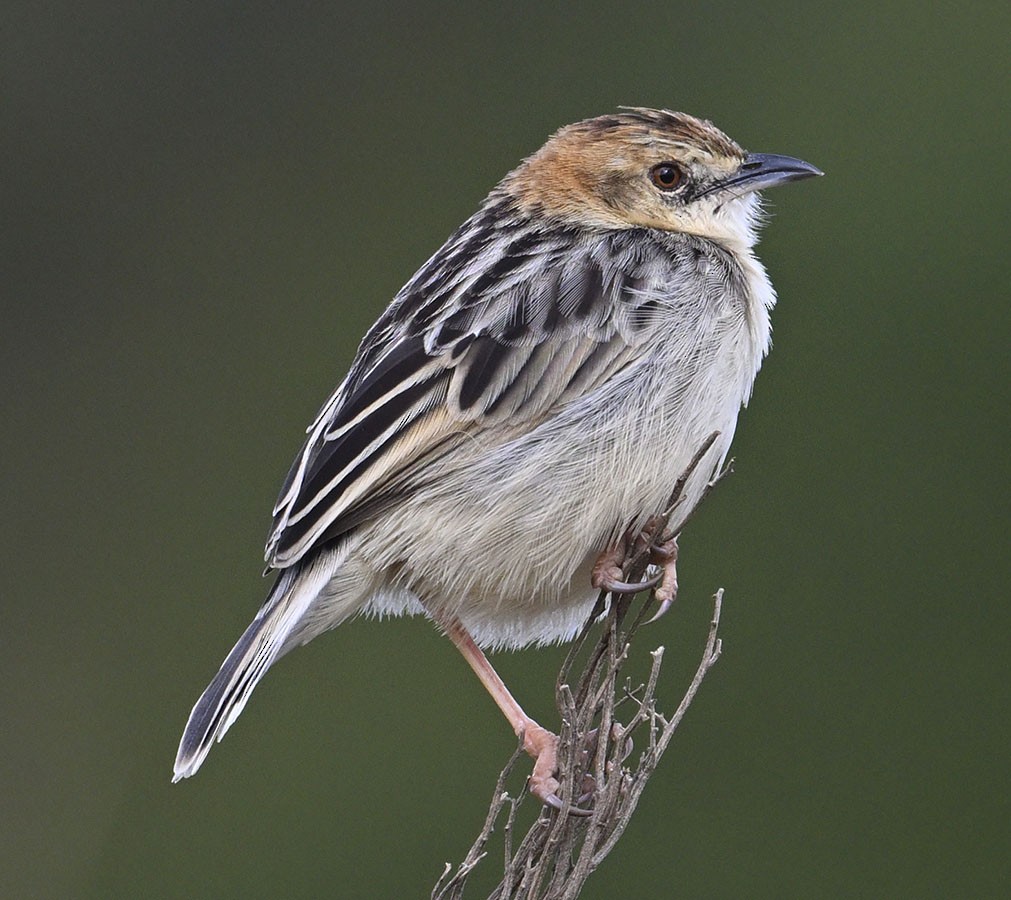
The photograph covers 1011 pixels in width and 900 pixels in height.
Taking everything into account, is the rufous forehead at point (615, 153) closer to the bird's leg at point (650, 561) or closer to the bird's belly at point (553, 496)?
the bird's belly at point (553, 496)

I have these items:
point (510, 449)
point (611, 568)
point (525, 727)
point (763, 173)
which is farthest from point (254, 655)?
point (763, 173)

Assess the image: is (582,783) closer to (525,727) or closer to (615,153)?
(525,727)

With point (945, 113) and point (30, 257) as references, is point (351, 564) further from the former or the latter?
point (30, 257)

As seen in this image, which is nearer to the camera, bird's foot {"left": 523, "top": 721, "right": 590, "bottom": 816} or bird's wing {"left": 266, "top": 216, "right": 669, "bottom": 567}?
bird's foot {"left": 523, "top": 721, "right": 590, "bottom": 816}

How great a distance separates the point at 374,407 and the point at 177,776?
1.14m

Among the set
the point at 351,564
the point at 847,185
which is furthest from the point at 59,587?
the point at 351,564

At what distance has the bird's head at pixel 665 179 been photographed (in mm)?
5461

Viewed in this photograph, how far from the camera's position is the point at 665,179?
5480 millimetres

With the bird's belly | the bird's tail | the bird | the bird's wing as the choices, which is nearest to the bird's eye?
the bird

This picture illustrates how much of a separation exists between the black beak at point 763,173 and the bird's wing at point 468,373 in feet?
2.09

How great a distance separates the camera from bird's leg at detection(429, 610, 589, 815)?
441 centimetres

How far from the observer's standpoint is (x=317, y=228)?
35.5 ft

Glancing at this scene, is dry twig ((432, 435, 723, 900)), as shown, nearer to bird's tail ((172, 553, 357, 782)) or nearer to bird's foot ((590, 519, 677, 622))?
bird's foot ((590, 519, 677, 622))

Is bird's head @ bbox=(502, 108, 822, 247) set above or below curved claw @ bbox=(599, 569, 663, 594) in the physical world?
above
